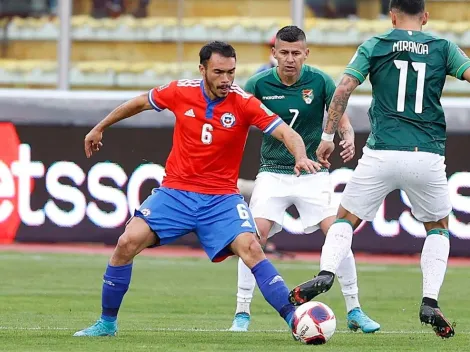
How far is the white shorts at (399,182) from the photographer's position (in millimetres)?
7918

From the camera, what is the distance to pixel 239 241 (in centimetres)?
786

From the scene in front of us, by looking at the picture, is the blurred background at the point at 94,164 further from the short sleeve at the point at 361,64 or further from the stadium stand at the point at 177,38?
the short sleeve at the point at 361,64

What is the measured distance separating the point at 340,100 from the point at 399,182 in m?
0.65

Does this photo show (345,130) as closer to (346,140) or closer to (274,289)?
(346,140)

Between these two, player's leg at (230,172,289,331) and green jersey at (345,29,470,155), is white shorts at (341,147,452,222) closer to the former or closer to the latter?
green jersey at (345,29,470,155)

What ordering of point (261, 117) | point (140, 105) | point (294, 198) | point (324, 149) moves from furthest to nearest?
point (294, 198)
point (140, 105)
point (324, 149)
point (261, 117)

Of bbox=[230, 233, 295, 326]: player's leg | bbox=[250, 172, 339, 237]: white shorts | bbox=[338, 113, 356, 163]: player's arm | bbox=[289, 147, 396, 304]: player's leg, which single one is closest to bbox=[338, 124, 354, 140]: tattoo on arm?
bbox=[338, 113, 356, 163]: player's arm

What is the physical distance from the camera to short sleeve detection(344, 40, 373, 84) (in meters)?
7.90

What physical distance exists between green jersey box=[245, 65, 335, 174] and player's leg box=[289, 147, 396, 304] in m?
1.08

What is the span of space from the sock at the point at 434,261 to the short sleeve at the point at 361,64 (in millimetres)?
1182

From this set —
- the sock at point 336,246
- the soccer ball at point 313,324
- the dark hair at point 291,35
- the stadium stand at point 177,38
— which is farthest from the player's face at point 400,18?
the stadium stand at point 177,38

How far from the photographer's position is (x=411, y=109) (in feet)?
26.2

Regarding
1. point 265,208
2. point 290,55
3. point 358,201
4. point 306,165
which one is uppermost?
point 290,55

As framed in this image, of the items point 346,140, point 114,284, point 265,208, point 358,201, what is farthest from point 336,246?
point 114,284
